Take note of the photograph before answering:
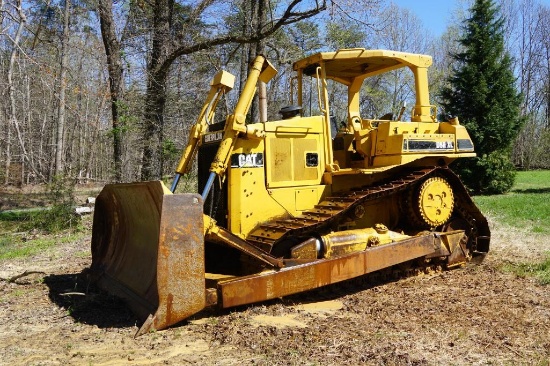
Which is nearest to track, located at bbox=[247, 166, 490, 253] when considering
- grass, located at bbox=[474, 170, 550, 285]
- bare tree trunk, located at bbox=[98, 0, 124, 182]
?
grass, located at bbox=[474, 170, 550, 285]

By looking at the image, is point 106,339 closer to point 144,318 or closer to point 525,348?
point 144,318

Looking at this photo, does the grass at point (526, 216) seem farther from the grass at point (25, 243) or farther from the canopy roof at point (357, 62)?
the grass at point (25, 243)

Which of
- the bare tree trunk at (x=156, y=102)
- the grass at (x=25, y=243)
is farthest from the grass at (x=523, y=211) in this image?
the grass at (x=25, y=243)

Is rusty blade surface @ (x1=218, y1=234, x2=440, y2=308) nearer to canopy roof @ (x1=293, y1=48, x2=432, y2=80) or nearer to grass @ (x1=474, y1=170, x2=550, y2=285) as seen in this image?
A: grass @ (x1=474, y1=170, x2=550, y2=285)

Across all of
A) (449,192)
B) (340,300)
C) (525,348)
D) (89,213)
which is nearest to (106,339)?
(340,300)

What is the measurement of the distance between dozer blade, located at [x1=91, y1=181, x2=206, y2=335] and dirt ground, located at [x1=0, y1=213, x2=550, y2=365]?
22 cm

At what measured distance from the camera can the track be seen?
225 inches

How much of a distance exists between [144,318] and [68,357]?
2.91 feet

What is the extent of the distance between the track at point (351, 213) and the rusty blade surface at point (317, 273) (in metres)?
0.41

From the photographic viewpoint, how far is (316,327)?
15.9 feet

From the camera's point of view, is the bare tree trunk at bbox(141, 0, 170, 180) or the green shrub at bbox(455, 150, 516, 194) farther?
the green shrub at bbox(455, 150, 516, 194)

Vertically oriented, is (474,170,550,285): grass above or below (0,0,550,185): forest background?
below

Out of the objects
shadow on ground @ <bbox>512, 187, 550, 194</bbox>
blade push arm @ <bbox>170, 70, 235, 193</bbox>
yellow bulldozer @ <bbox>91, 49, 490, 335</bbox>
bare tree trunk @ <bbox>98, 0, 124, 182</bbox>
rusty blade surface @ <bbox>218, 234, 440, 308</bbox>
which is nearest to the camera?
yellow bulldozer @ <bbox>91, 49, 490, 335</bbox>

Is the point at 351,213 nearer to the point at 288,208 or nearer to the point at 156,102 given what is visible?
the point at 288,208
